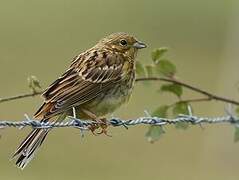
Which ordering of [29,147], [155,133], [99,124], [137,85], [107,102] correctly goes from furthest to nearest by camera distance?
1. [137,85]
2. [155,133]
3. [107,102]
4. [99,124]
5. [29,147]

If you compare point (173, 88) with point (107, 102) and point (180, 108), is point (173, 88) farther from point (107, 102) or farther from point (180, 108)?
point (107, 102)

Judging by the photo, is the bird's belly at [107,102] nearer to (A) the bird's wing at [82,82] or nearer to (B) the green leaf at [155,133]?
(A) the bird's wing at [82,82]

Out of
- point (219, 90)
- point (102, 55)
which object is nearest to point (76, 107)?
point (102, 55)

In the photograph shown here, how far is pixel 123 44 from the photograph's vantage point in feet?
27.4

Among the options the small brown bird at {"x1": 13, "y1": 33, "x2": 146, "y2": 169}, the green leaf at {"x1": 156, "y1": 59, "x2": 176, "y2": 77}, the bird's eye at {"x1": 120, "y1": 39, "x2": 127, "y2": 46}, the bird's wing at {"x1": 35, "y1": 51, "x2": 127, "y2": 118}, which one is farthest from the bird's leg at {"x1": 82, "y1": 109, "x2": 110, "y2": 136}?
the bird's eye at {"x1": 120, "y1": 39, "x2": 127, "y2": 46}

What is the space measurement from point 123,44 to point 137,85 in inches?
302

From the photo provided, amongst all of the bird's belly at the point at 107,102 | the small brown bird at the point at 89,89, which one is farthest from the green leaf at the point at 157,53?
the bird's belly at the point at 107,102

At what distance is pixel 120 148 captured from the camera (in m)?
16.6

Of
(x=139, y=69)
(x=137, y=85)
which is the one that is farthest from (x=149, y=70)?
(x=137, y=85)

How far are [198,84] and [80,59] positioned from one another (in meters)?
11.2

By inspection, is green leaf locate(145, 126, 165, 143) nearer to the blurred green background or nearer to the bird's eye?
the bird's eye

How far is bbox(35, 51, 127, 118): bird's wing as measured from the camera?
738 cm

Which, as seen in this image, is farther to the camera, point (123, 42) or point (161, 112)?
point (123, 42)

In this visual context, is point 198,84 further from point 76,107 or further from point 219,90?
point 76,107
